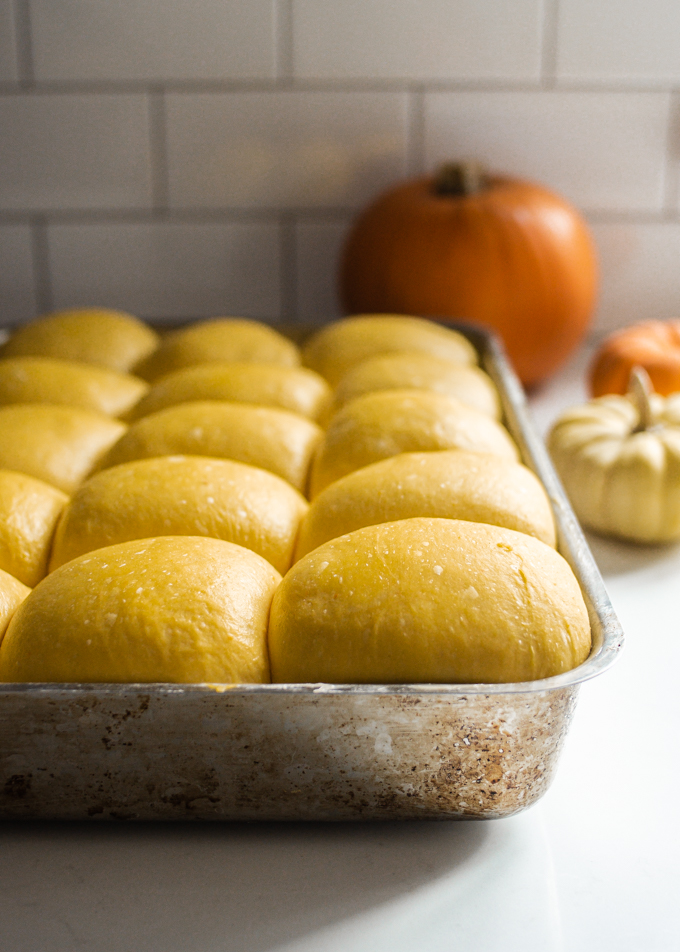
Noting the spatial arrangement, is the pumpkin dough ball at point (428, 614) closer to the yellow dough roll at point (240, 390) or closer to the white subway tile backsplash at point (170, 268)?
the yellow dough roll at point (240, 390)

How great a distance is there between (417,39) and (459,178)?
255 mm

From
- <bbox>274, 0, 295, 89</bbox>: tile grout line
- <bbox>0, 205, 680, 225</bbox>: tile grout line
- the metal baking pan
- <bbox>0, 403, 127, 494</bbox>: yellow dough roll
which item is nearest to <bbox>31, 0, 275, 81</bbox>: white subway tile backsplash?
<bbox>274, 0, 295, 89</bbox>: tile grout line

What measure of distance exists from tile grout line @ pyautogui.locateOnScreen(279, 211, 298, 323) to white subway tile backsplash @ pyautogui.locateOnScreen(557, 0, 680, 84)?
0.49 meters

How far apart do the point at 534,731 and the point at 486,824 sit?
0.12m

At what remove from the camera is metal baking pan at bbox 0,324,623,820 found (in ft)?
1.58

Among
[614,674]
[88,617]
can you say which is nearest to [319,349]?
[614,674]

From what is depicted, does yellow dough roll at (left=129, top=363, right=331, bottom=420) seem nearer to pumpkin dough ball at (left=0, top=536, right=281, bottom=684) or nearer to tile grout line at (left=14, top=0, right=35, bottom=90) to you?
pumpkin dough ball at (left=0, top=536, right=281, bottom=684)

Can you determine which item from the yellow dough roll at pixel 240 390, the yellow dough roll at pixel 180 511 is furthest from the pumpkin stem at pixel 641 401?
the yellow dough roll at pixel 180 511

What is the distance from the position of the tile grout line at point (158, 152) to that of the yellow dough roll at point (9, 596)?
103cm

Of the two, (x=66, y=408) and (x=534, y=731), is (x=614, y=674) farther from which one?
(x=66, y=408)

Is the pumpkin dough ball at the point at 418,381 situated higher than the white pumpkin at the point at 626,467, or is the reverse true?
the pumpkin dough ball at the point at 418,381

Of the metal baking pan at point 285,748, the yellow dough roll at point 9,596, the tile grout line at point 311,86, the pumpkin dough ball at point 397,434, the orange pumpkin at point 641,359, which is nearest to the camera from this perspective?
the metal baking pan at point 285,748

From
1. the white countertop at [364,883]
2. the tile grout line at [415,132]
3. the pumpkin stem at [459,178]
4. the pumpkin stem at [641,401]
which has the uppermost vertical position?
the tile grout line at [415,132]

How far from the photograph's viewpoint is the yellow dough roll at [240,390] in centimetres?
96
